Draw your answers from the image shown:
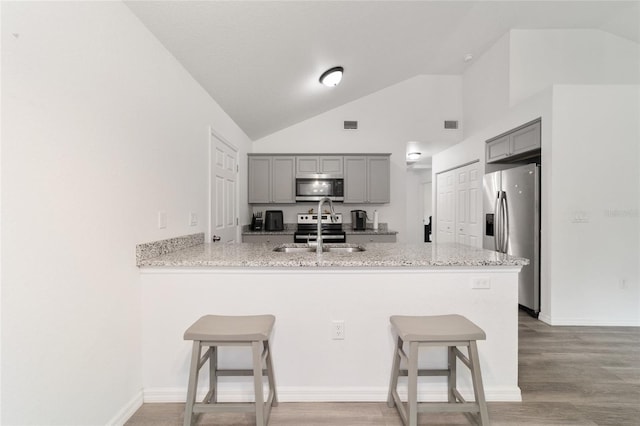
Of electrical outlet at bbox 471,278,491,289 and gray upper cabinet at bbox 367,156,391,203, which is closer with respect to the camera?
electrical outlet at bbox 471,278,491,289

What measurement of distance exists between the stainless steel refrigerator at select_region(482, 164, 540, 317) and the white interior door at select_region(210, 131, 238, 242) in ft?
10.7

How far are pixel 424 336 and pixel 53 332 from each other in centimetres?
156

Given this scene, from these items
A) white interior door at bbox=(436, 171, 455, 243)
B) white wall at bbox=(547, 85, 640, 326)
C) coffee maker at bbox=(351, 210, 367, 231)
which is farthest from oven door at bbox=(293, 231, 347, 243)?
white wall at bbox=(547, 85, 640, 326)

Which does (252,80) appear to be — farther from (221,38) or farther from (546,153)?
(546,153)

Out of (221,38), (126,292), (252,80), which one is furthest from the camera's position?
(252,80)

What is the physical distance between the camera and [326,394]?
175 centimetres

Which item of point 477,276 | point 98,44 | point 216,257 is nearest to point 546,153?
point 477,276

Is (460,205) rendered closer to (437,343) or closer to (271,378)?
(437,343)

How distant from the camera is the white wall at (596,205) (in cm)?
288

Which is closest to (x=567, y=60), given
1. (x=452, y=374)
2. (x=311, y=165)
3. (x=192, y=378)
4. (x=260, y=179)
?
(x=311, y=165)

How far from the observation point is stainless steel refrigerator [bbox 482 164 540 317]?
3.13 m

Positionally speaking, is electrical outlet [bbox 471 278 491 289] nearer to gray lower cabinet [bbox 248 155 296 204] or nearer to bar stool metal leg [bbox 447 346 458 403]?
bar stool metal leg [bbox 447 346 458 403]

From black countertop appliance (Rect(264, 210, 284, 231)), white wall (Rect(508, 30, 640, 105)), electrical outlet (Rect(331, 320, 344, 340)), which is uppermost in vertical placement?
white wall (Rect(508, 30, 640, 105))

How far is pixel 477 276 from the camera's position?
1758 millimetres
